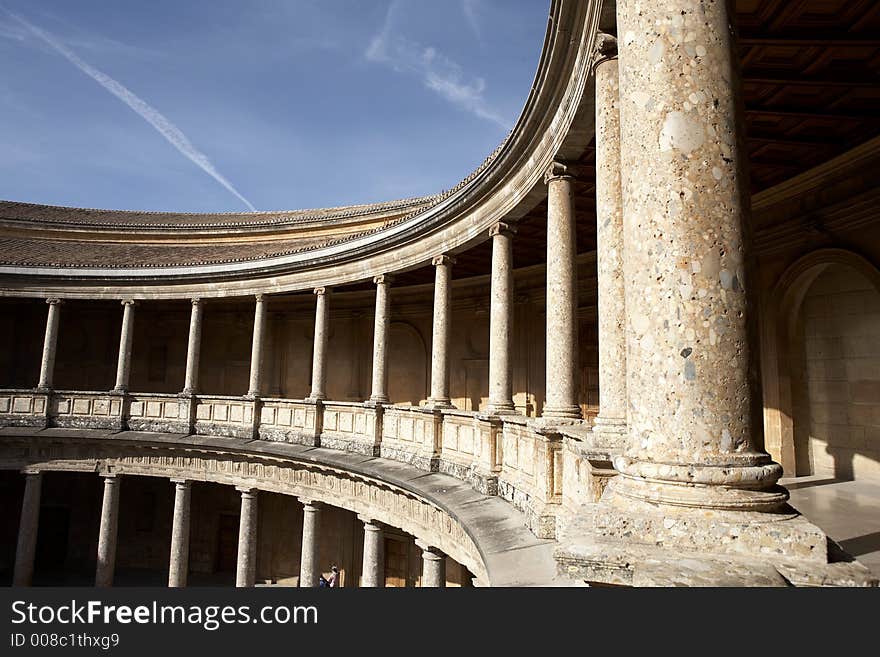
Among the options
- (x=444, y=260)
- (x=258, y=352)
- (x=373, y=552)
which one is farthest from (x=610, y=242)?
(x=258, y=352)

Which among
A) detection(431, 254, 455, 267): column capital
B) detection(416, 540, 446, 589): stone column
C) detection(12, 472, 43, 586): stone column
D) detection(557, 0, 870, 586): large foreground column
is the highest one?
detection(431, 254, 455, 267): column capital

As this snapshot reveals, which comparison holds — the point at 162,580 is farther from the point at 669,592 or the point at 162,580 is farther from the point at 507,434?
the point at 669,592

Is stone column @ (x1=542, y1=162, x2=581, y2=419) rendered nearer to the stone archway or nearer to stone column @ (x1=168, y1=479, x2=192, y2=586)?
the stone archway

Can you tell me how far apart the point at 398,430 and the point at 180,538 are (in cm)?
1020

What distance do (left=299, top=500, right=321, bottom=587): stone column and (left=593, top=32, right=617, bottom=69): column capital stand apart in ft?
50.4

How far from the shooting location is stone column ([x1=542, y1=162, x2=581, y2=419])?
9.34 m

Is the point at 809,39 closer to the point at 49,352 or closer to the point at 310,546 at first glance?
the point at 310,546

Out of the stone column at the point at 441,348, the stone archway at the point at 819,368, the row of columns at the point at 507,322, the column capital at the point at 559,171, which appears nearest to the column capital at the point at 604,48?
the column capital at the point at 559,171

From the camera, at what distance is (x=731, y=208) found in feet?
11.2

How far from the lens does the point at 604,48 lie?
6.86 meters

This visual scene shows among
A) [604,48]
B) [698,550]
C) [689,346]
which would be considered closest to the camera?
[698,550]

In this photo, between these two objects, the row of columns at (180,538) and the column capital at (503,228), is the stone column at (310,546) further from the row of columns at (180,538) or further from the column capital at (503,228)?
the column capital at (503,228)

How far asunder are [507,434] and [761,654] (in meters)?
8.92

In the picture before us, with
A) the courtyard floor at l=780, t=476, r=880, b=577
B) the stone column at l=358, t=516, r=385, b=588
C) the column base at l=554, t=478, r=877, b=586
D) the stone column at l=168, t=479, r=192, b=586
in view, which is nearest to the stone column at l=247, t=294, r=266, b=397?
the stone column at l=168, t=479, r=192, b=586
